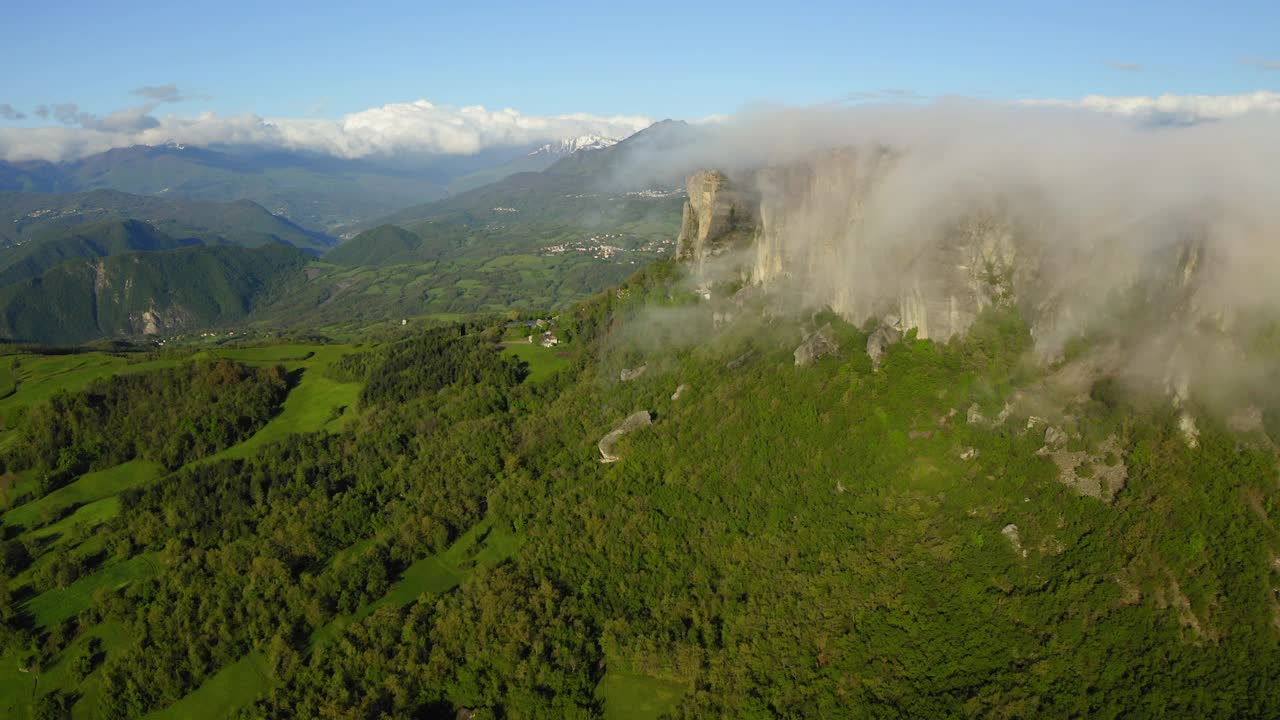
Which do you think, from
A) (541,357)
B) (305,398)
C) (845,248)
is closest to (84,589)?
(305,398)

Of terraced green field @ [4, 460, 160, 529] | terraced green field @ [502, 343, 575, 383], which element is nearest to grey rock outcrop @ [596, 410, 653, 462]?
terraced green field @ [502, 343, 575, 383]

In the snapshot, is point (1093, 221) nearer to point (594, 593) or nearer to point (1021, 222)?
point (1021, 222)

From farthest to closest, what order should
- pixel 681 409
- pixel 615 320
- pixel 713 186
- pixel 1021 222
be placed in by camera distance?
1. pixel 615 320
2. pixel 713 186
3. pixel 681 409
4. pixel 1021 222

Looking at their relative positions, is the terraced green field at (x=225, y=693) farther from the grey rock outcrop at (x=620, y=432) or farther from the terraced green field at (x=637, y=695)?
the grey rock outcrop at (x=620, y=432)

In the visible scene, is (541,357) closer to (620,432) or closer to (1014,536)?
(620,432)

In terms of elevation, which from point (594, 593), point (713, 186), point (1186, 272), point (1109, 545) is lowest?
point (594, 593)

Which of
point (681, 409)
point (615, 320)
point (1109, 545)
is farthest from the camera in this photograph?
point (615, 320)

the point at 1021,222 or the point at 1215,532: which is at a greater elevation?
the point at 1021,222

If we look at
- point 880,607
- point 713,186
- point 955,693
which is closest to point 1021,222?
point 880,607
